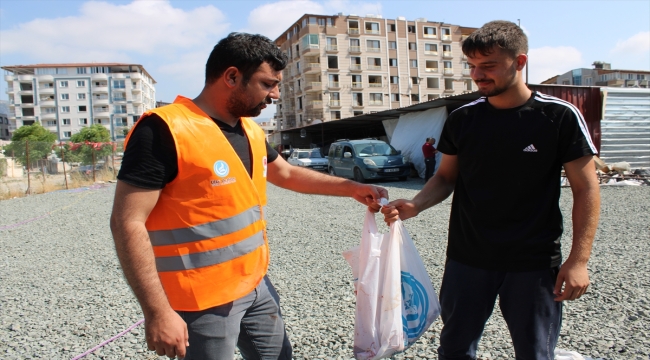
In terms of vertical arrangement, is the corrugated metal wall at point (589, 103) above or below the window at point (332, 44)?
below

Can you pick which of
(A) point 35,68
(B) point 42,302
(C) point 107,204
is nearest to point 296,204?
(C) point 107,204

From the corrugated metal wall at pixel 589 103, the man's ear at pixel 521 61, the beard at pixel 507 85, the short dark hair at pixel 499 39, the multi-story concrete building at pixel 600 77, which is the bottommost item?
the beard at pixel 507 85

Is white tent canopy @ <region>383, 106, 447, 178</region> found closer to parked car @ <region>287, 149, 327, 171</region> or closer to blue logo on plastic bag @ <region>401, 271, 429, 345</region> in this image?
parked car @ <region>287, 149, 327, 171</region>

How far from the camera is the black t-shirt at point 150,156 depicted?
1.60 metres

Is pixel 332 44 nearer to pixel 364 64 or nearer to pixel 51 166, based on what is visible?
pixel 364 64

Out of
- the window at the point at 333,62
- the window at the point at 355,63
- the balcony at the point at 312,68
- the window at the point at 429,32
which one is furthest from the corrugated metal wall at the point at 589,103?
the window at the point at 429,32

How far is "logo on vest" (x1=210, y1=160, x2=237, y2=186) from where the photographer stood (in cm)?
175

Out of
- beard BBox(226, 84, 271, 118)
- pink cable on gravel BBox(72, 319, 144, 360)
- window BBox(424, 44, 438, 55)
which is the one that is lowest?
pink cable on gravel BBox(72, 319, 144, 360)

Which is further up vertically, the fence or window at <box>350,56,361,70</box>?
window at <box>350,56,361,70</box>

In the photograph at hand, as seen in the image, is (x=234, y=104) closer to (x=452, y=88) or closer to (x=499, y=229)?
(x=499, y=229)

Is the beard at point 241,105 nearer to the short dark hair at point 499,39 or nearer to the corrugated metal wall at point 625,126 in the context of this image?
the short dark hair at point 499,39

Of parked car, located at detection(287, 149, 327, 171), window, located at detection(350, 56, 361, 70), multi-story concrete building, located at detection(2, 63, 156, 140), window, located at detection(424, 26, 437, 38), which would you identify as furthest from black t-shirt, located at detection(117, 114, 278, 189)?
multi-story concrete building, located at detection(2, 63, 156, 140)

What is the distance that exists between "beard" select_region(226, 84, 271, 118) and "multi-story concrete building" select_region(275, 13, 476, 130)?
2647 inches

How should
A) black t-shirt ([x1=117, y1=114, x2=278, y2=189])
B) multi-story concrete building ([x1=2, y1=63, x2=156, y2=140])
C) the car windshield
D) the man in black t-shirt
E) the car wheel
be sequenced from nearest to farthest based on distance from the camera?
black t-shirt ([x1=117, y1=114, x2=278, y2=189]) → the man in black t-shirt → the car wheel → the car windshield → multi-story concrete building ([x1=2, y1=63, x2=156, y2=140])
